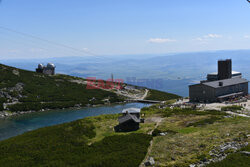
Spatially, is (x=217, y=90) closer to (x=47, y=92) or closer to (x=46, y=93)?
(x=46, y=93)

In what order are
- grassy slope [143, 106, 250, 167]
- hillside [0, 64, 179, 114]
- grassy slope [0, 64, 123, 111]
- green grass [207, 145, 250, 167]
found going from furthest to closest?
grassy slope [0, 64, 123, 111] → hillside [0, 64, 179, 114] → grassy slope [143, 106, 250, 167] → green grass [207, 145, 250, 167]

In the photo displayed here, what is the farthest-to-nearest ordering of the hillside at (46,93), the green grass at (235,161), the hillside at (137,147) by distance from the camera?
the hillside at (46,93) < the hillside at (137,147) < the green grass at (235,161)

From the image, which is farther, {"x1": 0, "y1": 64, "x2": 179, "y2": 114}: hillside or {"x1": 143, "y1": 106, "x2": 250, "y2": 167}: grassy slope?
{"x1": 0, "y1": 64, "x2": 179, "y2": 114}: hillside

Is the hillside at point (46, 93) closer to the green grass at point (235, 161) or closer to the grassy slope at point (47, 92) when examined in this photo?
the grassy slope at point (47, 92)

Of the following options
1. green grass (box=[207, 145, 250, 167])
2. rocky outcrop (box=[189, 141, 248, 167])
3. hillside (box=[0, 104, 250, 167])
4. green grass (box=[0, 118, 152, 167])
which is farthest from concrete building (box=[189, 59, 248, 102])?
green grass (box=[207, 145, 250, 167])

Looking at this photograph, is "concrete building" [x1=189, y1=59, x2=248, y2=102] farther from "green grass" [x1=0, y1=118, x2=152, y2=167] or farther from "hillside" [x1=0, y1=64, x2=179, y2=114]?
"hillside" [x1=0, y1=64, x2=179, y2=114]

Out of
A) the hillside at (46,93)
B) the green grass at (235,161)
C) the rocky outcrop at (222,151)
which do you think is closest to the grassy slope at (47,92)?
the hillside at (46,93)
